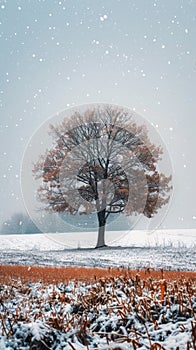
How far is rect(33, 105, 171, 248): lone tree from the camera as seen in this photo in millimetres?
23766

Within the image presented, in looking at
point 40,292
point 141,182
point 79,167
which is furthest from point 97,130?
point 40,292

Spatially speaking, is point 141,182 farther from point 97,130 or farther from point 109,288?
point 109,288

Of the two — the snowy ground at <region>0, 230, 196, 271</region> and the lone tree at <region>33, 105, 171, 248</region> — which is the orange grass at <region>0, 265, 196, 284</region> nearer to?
the snowy ground at <region>0, 230, 196, 271</region>

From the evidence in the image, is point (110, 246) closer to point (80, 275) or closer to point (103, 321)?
point (80, 275)

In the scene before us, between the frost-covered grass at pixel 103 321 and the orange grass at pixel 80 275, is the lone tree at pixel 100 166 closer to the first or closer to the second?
the orange grass at pixel 80 275

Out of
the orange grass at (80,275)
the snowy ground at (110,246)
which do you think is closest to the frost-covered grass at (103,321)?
the orange grass at (80,275)

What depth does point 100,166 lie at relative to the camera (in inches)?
955

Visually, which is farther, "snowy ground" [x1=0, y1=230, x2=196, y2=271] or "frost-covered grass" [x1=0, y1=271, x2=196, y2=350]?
"snowy ground" [x1=0, y1=230, x2=196, y2=271]

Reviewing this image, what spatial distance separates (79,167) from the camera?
23672 millimetres

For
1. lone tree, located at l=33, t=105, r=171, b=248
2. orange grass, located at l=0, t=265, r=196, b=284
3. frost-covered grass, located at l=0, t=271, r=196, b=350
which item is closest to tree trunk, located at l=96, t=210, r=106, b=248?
lone tree, located at l=33, t=105, r=171, b=248

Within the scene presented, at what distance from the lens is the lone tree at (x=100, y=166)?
78.0 feet

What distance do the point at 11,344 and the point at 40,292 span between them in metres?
2.25

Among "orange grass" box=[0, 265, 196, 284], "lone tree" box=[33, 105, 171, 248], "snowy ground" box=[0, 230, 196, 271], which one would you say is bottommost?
"snowy ground" box=[0, 230, 196, 271]

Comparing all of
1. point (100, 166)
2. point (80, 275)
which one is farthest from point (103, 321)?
point (100, 166)
